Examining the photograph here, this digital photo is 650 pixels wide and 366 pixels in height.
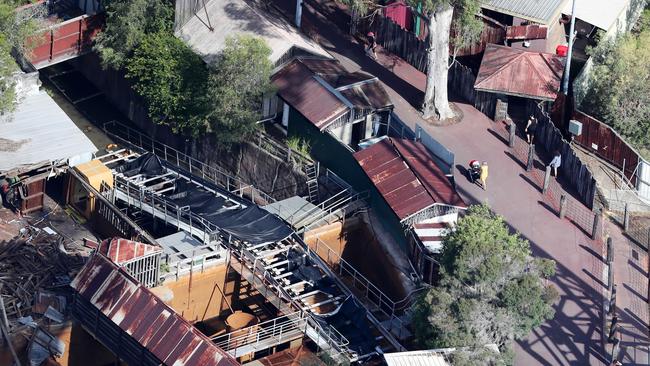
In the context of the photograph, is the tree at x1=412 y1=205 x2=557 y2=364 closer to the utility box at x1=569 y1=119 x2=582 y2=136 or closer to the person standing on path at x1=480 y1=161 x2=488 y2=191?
the person standing on path at x1=480 y1=161 x2=488 y2=191

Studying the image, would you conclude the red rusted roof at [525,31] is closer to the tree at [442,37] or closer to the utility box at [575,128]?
the tree at [442,37]

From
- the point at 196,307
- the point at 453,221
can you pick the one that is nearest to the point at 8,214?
the point at 196,307

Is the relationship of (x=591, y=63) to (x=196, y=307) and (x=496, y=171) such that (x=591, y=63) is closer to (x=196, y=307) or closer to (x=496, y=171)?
(x=496, y=171)

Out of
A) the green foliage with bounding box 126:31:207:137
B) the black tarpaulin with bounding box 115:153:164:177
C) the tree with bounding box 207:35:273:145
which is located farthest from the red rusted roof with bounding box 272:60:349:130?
the black tarpaulin with bounding box 115:153:164:177

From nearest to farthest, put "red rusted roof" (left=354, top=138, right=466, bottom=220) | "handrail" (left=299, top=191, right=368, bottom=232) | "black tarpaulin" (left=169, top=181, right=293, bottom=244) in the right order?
"red rusted roof" (left=354, top=138, right=466, bottom=220), "black tarpaulin" (left=169, top=181, right=293, bottom=244), "handrail" (left=299, top=191, right=368, bottom=232)

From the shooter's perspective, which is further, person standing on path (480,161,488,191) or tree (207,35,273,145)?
tree (207,35,273,145)

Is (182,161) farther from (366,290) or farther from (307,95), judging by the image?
(366,290)
